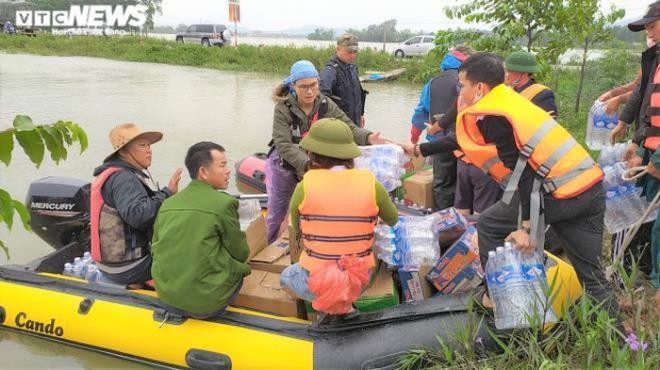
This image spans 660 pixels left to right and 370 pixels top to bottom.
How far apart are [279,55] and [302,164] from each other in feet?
72.0

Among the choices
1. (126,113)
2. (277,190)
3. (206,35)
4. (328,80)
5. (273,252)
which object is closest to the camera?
(273,252)

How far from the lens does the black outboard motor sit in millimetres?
4453

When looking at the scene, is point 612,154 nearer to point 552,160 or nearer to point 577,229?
point 577,229

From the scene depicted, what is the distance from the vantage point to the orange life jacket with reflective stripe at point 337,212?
2.93 metres

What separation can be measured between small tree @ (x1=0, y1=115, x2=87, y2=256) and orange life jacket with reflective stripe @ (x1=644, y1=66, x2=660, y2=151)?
10.3ft

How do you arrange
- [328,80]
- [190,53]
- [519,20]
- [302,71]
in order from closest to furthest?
[302,71]
[328,80]
[519,20]
[190,53]

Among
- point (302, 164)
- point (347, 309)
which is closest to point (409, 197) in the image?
point (302, 164)

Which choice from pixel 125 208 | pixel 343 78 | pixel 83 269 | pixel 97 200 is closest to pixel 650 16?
pixel 343 78

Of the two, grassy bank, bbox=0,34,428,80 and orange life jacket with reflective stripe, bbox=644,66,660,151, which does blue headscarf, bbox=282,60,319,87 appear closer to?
orange life jacket with reflective stripe, bbox=644,66,660,151

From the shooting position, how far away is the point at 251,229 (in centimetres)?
396

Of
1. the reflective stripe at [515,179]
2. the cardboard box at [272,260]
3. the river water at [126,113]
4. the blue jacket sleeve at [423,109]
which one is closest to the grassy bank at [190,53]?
the river water at [126,113]

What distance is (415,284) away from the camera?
3.52m

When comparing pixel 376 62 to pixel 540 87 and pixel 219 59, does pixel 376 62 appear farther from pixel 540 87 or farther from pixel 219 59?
pixel 540 87

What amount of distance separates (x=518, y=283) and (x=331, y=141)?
112cm
